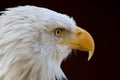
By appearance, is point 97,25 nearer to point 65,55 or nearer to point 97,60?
point 97,60

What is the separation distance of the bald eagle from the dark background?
214 centimetres

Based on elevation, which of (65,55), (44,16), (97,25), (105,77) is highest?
(44,16)

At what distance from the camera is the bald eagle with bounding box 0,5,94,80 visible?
2.57m

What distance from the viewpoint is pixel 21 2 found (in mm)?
4918

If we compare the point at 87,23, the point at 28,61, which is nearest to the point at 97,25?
the point at 87,23

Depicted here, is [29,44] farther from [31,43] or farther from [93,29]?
[93,29]

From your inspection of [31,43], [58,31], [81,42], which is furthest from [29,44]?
[81,42]

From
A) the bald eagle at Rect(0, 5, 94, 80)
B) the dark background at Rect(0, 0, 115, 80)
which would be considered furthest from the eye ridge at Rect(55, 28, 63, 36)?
the dark background at Rect(0, 0, 115, 80)

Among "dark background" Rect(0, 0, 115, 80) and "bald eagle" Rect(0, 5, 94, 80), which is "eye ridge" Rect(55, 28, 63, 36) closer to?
"bald eagle" Rect(0, 5, 94, 80)

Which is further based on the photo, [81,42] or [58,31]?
[81,42]

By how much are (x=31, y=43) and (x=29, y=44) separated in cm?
2

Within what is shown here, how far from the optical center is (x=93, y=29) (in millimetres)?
5047

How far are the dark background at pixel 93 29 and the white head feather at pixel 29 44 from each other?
2.19 m

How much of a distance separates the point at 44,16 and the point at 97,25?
7.82 ft
